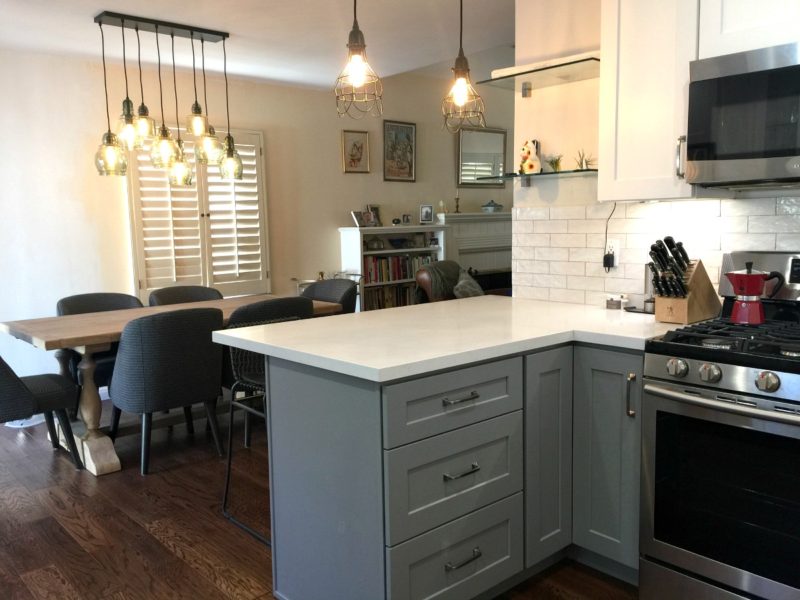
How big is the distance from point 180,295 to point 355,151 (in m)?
2.50

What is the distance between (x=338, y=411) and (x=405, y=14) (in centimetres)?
286

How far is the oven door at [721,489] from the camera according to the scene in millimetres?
1830

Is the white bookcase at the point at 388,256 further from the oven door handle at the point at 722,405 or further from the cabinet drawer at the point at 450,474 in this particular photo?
the oven door handle at the point at 722,405

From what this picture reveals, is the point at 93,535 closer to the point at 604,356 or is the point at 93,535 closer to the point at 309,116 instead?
the point at 604,356

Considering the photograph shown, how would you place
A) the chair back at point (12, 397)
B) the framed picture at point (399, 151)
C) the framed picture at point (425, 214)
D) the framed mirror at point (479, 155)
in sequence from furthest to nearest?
1. the framed mirror at point (479, 155)
2. the framed picture at point (425, 214)
3. the framed picture at point (399, 151)
4. the chair back at point (12, 397)

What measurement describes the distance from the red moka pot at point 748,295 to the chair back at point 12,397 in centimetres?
314

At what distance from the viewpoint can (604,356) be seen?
2.25 meters

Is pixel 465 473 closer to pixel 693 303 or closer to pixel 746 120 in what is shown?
pixel 693 303

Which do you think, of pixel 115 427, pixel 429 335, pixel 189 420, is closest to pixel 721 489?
pixel 429 335

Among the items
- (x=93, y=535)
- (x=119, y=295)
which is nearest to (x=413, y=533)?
(x=93, y=535)

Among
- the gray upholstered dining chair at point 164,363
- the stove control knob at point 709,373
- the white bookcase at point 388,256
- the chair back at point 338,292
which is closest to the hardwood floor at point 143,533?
the gray upholstered dining chair at point 164,363

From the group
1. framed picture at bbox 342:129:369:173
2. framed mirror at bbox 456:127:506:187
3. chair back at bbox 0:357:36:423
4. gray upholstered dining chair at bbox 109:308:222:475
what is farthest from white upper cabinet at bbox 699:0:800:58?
framed mirror at bbox 456:127:506:187

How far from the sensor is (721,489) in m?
1.95

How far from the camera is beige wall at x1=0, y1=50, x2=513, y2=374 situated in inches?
183
